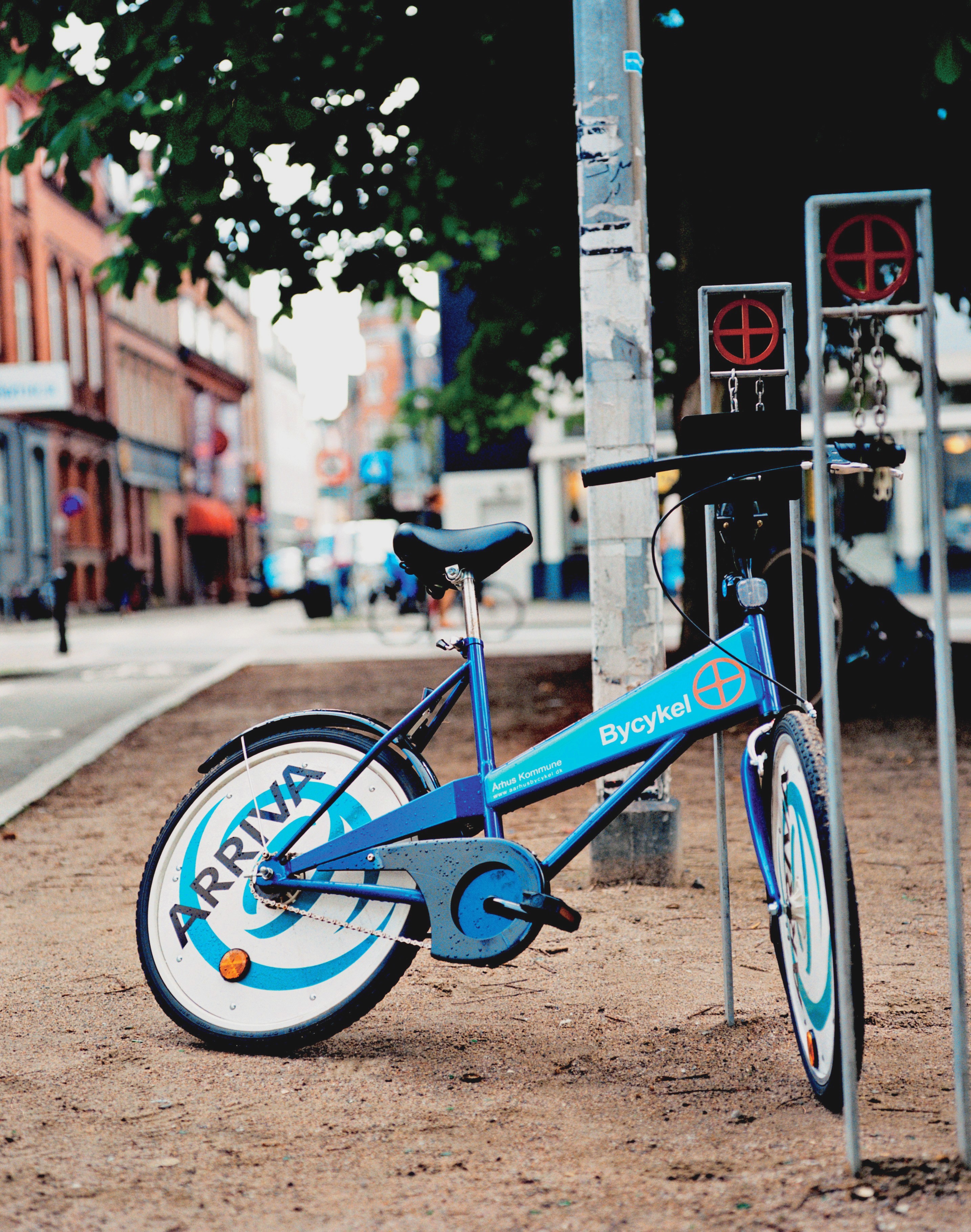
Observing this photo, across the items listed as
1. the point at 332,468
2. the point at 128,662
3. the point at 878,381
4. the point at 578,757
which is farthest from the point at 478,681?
the point at 332,468

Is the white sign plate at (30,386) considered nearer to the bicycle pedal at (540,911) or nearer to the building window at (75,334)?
the bicycle pedal at (540,911)

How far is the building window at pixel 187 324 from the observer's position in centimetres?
5588

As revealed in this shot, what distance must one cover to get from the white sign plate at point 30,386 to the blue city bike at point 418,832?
1613 cm

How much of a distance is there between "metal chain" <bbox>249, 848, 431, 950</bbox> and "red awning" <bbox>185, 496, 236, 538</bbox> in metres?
51.3

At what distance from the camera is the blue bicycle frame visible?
9.79ft

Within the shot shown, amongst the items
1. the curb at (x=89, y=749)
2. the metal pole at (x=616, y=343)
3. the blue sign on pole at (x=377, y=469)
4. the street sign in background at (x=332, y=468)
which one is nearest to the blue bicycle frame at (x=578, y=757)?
the metal pole at (x=616, y=343)

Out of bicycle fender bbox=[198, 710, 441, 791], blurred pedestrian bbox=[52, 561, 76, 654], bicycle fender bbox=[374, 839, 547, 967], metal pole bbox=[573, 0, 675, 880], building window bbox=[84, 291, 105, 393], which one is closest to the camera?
bicycle fender bbox=[374, 839, 547, 967]

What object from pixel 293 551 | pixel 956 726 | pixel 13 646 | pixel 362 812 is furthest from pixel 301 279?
pixel 293 551

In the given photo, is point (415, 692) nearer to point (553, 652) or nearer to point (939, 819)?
point (553, 652)

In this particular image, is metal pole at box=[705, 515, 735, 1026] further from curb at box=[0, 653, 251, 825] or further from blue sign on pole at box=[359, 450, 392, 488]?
blue sign on pole at box=[359, 450, 392, 488]

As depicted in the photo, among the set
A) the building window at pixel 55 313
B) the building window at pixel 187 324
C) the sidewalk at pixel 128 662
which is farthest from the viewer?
the building window at pixel 187 324

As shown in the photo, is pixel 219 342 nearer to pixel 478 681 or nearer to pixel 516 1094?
pixel 478 681

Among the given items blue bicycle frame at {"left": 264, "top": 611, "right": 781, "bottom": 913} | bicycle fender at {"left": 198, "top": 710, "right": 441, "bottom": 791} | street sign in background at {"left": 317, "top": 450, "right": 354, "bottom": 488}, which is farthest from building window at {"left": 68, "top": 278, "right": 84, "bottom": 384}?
blue bicycle frame at {"left": 264, "top": 611, "right": 781, "bottom": 913}

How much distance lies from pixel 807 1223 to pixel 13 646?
844 inches
